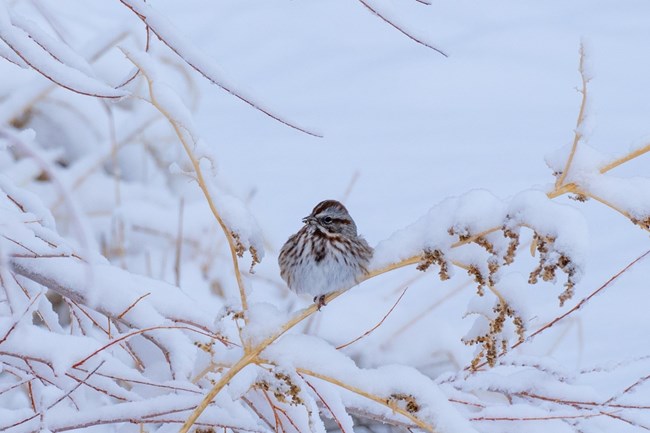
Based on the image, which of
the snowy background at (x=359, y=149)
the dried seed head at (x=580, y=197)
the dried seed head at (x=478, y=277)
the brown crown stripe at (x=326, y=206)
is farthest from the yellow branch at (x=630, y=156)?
the brown crown stripe at (x=326, y=206)

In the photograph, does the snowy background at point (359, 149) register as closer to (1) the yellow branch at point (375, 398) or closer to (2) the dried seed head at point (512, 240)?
(1) the yellow branch at point (375, 398)

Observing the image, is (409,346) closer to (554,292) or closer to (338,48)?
(554,292)

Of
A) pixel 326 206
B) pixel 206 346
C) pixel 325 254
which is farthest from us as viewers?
pixel 326 206

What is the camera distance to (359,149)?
4.81 m

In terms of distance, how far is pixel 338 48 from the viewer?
556cm

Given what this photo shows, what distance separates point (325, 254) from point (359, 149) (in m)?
2.12

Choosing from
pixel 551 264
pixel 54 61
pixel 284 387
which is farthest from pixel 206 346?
pixel 551 264

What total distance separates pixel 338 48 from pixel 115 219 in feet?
6.50

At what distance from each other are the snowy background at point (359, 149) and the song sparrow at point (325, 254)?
248 mm

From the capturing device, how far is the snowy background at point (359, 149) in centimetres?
363

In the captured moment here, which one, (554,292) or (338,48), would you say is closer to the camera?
(554,292)

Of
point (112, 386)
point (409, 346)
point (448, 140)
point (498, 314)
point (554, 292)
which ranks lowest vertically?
point (112, 386)

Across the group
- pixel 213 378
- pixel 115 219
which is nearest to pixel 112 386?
pixel 213 378

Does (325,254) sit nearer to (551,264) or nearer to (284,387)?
(284,387)
